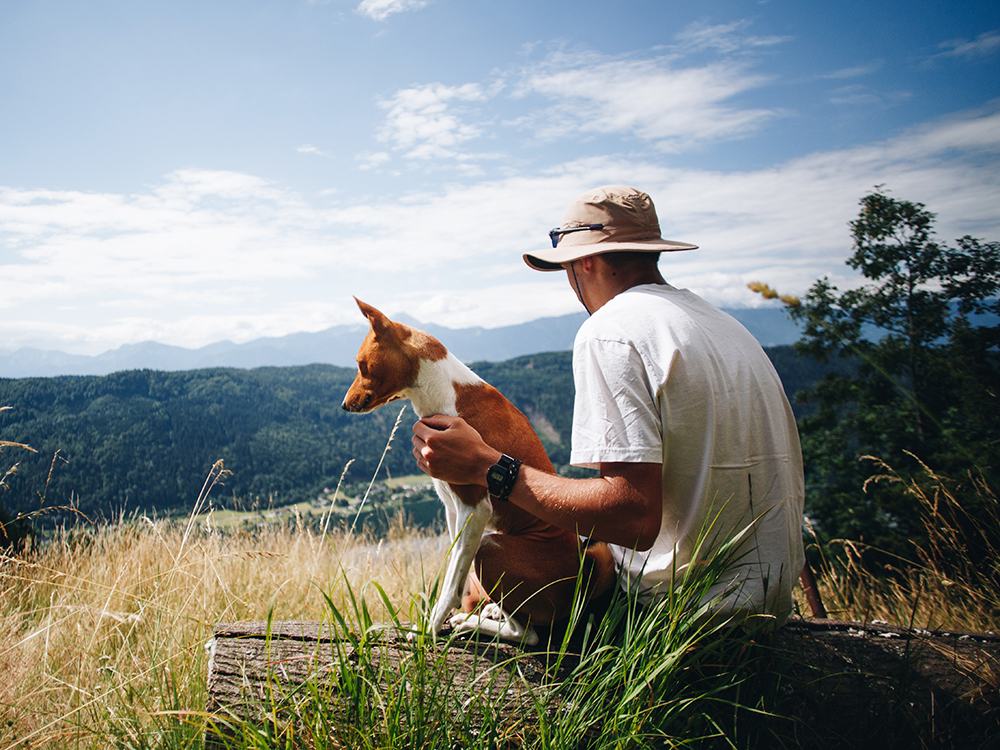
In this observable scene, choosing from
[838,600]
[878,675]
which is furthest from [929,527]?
[878,675]

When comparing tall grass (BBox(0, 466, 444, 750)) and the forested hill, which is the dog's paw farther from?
the forested hill

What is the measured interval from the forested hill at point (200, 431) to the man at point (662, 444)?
1628mm

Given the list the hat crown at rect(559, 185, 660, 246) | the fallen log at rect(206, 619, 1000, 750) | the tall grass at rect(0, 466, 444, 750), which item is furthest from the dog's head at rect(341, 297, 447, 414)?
the fallen log at rect(206, 619, 1000, 750)

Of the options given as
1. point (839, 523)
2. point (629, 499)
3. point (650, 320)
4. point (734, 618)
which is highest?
point (650, 320)

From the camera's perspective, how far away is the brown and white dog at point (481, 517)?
6.23 feet

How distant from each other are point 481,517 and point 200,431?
113 feet

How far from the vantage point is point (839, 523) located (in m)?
A: 18.0

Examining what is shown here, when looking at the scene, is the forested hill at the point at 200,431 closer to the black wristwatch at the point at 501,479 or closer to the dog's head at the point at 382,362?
the dog's head at the point at 382,362

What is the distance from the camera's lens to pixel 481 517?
1967 millimetres

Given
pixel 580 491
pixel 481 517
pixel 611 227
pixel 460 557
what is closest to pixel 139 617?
pixel 460 557

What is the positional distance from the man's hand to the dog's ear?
486mm

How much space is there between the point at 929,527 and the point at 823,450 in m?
16.3

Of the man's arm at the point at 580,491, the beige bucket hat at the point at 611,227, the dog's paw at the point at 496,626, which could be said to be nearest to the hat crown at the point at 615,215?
the beige bucket hat at the point at 611,227

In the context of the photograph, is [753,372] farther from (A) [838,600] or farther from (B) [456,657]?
(A) [838,600]
